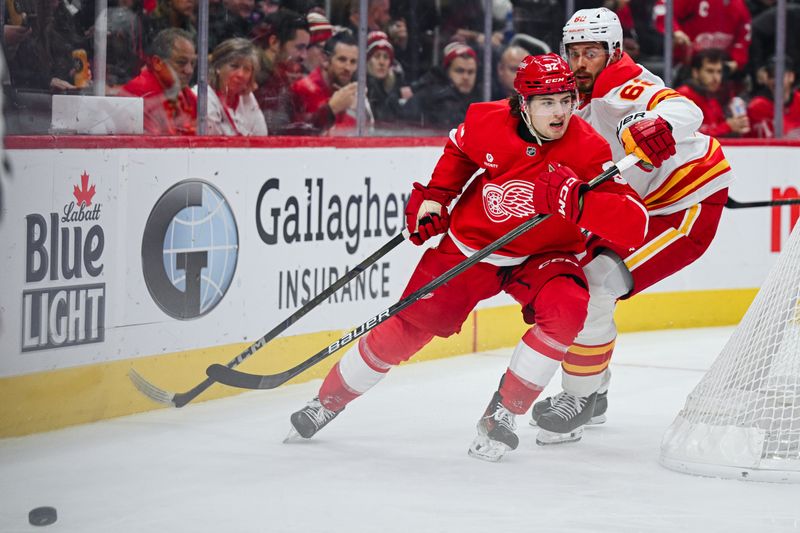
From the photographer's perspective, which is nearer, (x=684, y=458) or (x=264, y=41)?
(x=684, y=458)

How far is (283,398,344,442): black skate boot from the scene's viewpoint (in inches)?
135

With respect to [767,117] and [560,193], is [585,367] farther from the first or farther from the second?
[767,117]

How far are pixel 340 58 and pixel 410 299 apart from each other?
173cm

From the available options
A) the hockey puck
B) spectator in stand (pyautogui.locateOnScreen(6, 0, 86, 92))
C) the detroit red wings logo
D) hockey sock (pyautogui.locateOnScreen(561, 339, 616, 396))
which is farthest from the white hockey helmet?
the hockey puck

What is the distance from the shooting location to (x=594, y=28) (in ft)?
11.3

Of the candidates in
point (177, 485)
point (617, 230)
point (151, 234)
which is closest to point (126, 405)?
point (151, 234)

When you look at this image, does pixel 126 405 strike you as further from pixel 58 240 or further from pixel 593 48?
pixel 593 48

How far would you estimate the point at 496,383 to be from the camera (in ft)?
14.8

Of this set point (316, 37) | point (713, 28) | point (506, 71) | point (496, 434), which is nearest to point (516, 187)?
point (496, 434)

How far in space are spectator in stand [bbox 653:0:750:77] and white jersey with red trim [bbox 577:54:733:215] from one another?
8.13ft

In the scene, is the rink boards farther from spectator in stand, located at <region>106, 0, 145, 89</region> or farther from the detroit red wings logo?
the detroit red wings logo

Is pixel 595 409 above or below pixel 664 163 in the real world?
below

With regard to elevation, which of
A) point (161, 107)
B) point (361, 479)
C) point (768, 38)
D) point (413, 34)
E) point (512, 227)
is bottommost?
point (361, 479)

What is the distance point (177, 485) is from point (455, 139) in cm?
115
